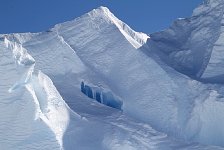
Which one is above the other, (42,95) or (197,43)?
(197,43)

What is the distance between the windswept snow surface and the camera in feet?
72.6

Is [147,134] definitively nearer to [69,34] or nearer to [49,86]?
[49,86]

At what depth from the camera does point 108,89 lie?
28188 mm

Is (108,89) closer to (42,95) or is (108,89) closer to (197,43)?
(42,95)

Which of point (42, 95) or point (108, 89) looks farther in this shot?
point (108, 89)

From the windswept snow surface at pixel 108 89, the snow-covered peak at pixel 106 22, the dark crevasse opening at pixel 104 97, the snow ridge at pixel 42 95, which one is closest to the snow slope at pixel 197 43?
the windswept snow surface at pixel 108 89

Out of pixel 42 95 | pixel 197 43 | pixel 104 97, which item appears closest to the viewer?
pixel 42 95

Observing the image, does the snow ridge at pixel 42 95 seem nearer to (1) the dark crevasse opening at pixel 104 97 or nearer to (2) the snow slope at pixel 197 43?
(1) the dark crevasse opening at pixel 104 97

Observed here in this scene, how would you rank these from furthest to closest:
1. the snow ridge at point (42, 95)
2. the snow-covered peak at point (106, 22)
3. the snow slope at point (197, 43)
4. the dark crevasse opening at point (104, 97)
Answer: the snow-covered peak at point (106, 22) → the snow slope at point (197, 43) → the dark crevasse opening at point (104, 97) → the snow ridge at point (42, 95)

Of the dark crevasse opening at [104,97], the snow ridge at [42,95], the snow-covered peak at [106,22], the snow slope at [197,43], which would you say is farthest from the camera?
the snow-covered peak at [106,22]

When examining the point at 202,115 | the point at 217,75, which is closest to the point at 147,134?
the point at 202,115

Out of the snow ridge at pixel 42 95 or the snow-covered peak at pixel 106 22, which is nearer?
the snow ridge at pixel 42 95

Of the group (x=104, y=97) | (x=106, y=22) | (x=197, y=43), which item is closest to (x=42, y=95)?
(x=104, y=97)

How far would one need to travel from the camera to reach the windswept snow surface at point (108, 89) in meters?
22.1
